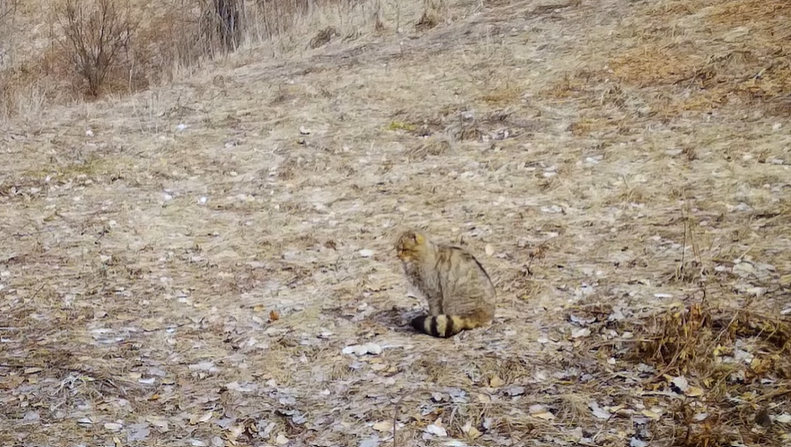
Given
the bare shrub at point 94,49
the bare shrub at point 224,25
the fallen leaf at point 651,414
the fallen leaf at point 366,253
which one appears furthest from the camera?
the bare shrub at point 224,25

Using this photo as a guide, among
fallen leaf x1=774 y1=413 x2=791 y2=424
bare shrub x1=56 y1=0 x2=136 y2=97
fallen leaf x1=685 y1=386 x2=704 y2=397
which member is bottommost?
fallen leaf x1=774 y1=413 x2=791 y2=424

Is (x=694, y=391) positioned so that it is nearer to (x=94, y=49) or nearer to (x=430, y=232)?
(x=430, y=232)

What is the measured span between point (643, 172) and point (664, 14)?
413 cm

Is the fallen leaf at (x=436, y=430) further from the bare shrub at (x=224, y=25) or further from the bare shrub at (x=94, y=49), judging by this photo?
the bare shrub at (x=94, y=49)

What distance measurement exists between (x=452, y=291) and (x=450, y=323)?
0.57 feet

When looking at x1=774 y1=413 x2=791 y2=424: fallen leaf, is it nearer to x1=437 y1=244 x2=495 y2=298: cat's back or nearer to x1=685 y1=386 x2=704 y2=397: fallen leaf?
x1=685 y1=386 x2=704 y2=397: fallen leaf

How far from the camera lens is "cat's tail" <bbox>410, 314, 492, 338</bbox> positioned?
13.7 feet

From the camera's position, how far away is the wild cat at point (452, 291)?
4.22 meters

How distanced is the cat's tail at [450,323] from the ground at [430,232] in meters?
0.08

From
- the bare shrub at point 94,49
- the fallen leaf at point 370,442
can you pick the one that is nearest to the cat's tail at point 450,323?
the fallen leaf at point 370,442

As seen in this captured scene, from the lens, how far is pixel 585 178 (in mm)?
6445

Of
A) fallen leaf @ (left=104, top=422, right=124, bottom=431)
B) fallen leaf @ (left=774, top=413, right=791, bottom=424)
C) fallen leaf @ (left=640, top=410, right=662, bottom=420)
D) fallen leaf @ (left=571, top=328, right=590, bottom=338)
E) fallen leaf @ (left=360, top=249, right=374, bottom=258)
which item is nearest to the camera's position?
fallen leaf @ (left=774, top=413, right=791, bottom=424)

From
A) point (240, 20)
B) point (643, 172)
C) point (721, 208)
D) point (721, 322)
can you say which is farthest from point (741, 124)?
point (240, 20)

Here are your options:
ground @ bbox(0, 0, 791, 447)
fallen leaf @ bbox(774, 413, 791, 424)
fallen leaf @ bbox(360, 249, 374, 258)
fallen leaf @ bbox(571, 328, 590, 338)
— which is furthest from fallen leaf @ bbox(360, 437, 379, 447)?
fallen leaf @ bbox(360, 249, 374, 258)
